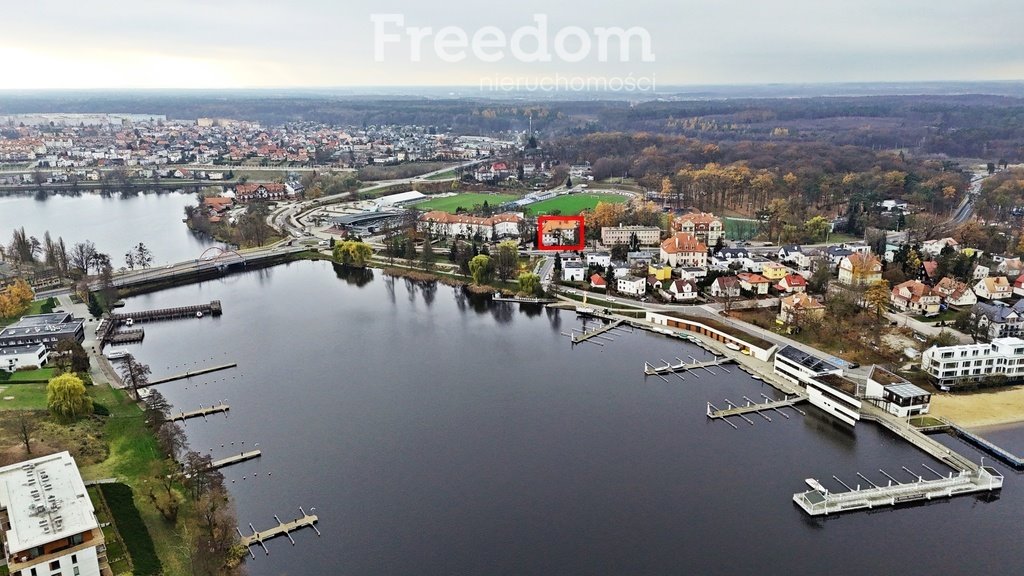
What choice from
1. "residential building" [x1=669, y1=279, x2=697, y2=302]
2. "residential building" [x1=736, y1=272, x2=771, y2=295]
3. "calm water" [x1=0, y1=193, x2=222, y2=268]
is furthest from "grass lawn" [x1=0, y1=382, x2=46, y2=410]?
"residential building" [x1=736, y1=272, x2=771, y2=295]

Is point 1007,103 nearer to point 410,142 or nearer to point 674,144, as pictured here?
point 674,144

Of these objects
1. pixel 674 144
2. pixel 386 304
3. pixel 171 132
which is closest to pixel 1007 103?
pixel 674 144

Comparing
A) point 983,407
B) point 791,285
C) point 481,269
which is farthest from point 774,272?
point 481,269

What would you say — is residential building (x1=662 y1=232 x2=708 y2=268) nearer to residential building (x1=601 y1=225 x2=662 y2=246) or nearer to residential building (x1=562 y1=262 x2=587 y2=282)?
residential building (x1=562 y1=262 x2=587 y2=282)

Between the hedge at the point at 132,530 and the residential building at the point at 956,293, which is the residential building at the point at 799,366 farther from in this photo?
the hedge at the point at 132,530

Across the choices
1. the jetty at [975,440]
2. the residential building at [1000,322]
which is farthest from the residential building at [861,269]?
the jetty at [975,440]
